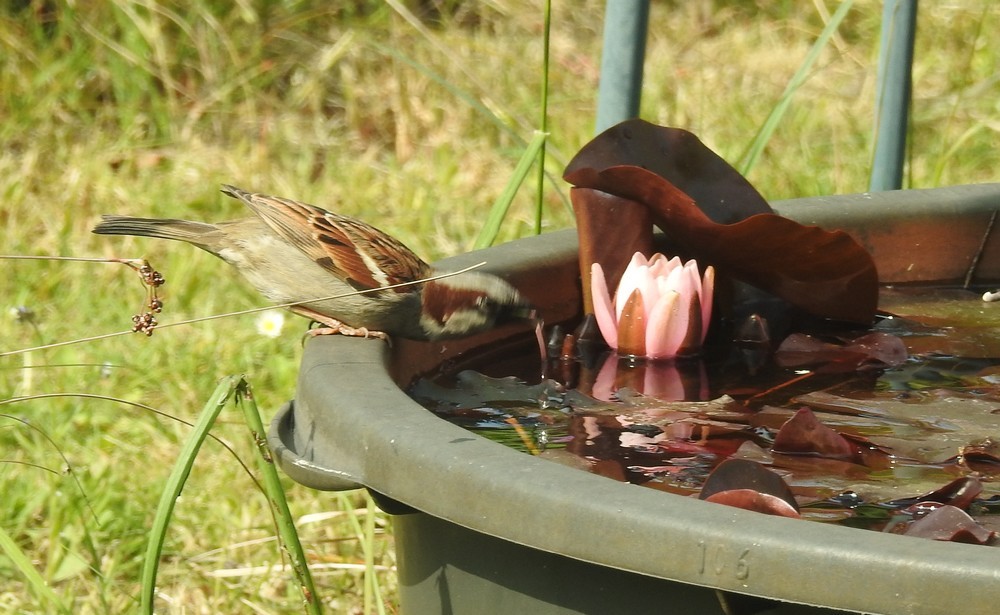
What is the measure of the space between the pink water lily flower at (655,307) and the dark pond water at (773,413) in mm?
39

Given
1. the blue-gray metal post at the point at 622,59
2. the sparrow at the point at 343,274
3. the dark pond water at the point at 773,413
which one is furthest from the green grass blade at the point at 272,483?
the blue-gray metal post at the point at 622,59

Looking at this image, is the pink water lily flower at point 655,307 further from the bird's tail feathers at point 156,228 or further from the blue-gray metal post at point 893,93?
the bird's tail feathers at point 156,228

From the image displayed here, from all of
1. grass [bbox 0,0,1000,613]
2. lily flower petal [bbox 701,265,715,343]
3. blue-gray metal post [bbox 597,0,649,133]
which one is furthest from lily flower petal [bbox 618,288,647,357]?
grass [bbox 0,0,1000,613]

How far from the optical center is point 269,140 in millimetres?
5809

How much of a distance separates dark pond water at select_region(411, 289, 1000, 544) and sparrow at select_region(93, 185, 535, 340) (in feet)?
0.43

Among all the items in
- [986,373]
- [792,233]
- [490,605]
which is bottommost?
[490,605]

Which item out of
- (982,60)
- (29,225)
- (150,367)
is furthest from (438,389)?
(982,60)

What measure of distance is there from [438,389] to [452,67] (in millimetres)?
4129

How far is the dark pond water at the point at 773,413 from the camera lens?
180cm

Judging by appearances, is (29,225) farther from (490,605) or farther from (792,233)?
(490,605)

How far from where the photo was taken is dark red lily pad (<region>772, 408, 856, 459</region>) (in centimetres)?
185

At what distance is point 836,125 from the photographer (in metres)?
5.79

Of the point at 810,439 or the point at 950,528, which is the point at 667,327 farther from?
the point at 950,528

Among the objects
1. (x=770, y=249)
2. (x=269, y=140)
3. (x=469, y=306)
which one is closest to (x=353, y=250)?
(x=469, y=306)
